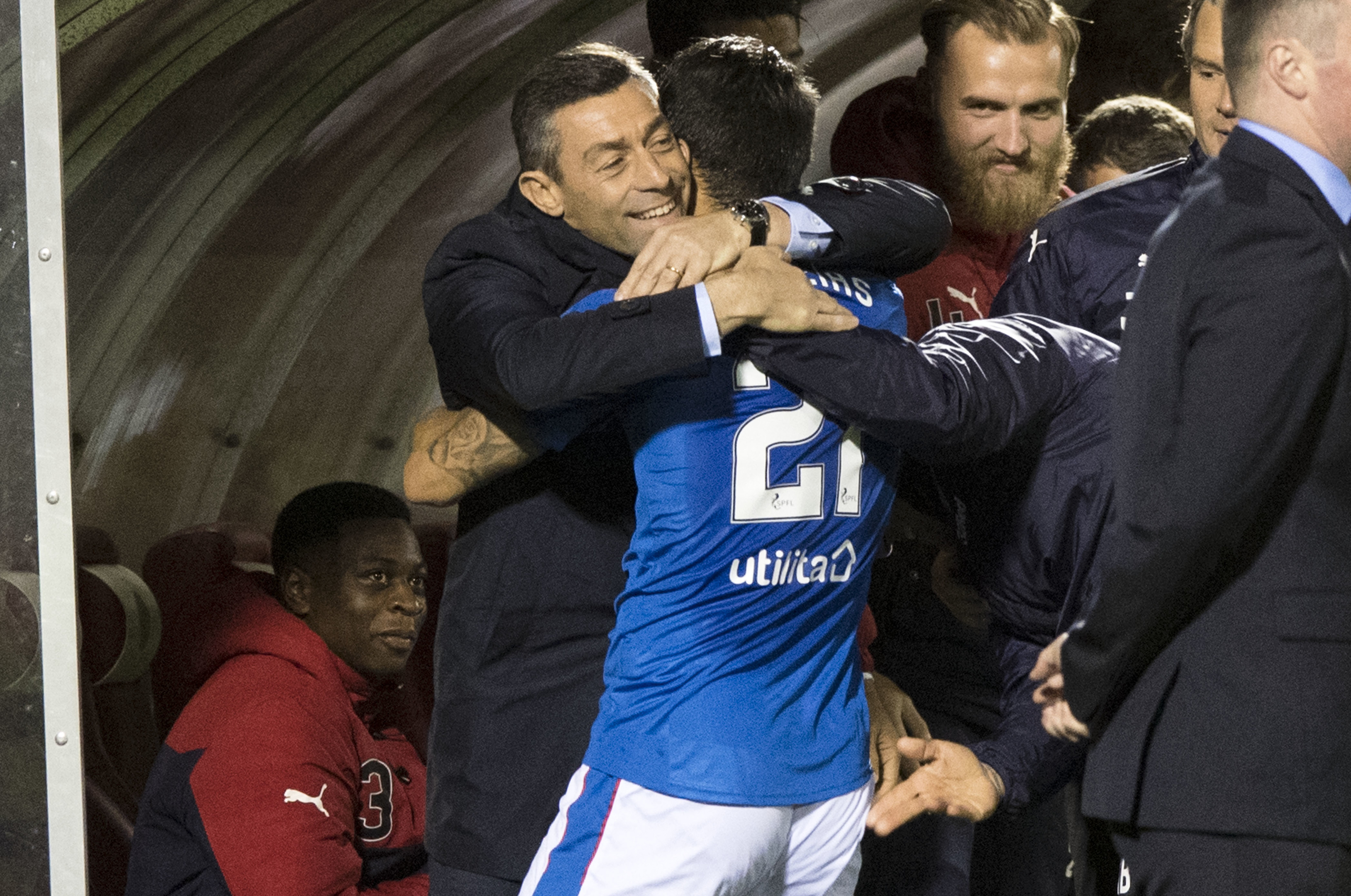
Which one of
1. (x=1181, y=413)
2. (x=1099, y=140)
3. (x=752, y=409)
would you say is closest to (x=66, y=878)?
(x=752, y=409)

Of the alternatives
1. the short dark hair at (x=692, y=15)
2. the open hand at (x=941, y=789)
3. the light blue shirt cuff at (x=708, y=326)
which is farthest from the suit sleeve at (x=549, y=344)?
the short dark hair at (x=692, y=15)

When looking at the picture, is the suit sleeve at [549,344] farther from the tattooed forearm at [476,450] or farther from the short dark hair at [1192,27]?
the short dark hair at [1192,27]

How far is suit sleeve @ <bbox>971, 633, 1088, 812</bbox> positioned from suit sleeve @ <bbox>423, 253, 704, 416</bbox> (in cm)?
50

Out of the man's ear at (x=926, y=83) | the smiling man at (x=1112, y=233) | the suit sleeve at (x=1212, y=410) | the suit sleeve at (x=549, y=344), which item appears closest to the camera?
the suit sleeve at (x=1212, y=410)

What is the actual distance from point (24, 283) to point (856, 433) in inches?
35.5

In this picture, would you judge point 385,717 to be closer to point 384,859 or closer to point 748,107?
point 384,859

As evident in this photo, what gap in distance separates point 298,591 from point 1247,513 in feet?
5.22

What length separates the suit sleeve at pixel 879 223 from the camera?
146cm

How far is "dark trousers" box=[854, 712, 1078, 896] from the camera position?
179cm

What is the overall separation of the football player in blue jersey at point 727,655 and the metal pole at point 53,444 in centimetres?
56

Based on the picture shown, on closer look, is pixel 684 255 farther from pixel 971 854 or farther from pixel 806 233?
pixel 971 854

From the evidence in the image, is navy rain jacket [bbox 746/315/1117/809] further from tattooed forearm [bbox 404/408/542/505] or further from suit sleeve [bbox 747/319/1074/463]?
tattooed forearm [bbox 404/408/542/505]

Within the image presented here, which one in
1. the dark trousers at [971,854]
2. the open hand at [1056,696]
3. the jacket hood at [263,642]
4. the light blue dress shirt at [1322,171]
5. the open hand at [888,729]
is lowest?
the dark trousers at [971,854]

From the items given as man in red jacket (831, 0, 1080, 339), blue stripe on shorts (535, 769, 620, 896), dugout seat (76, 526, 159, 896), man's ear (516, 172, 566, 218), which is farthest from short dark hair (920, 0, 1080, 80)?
dugout seat (76, 526, 159, 896)
